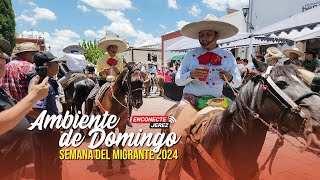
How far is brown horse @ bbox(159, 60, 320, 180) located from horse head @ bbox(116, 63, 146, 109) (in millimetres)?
2198

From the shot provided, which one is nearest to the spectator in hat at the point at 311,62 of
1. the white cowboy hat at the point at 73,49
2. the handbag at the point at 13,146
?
the white cowboy hat at the point at 73,49

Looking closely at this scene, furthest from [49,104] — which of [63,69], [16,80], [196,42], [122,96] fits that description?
[196,42]

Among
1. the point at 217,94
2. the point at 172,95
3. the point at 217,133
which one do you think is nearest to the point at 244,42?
the point at 172,95

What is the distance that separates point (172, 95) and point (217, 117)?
1247 cm

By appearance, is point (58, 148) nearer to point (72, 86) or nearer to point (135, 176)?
point (135, 176)

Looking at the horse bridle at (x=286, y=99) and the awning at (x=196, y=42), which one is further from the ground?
the awning at (x=196, y=42)

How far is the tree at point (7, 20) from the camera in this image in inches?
1174

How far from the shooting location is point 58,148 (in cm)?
377

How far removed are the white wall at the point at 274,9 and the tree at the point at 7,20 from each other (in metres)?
26.4

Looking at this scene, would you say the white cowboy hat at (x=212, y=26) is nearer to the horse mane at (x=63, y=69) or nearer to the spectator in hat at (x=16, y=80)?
the spectator in hat at (x=16, y=80)

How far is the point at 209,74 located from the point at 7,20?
33.6 meters

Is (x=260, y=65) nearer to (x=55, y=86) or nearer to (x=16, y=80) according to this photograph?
(x=55, y=86)

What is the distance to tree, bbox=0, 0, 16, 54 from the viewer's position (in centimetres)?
2983

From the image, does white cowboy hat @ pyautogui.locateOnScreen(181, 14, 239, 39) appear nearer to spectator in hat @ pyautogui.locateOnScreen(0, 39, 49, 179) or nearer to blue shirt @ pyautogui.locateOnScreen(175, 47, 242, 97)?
blue shirt @ pyautogui.locateOnScreen(175, 47, 242, 97)
